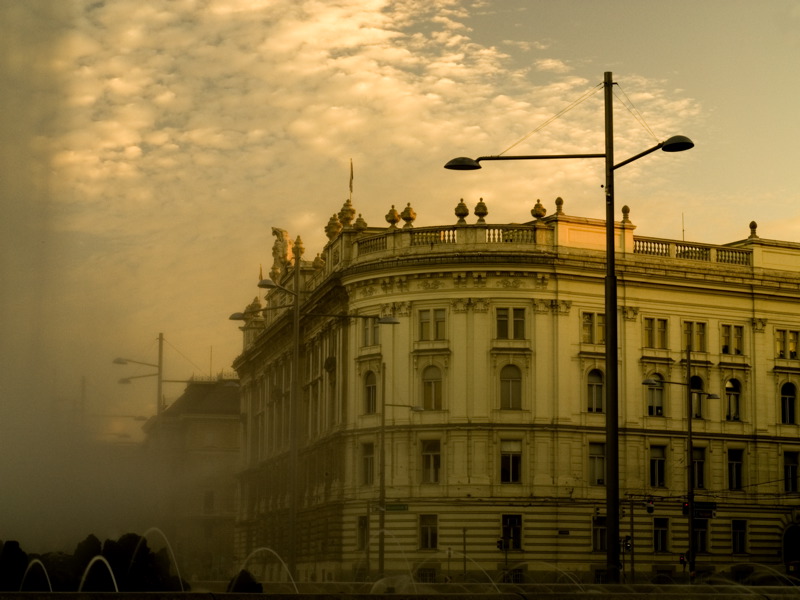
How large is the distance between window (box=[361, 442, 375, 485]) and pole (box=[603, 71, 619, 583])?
51.2 m

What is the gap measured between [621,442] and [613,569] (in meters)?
52.0

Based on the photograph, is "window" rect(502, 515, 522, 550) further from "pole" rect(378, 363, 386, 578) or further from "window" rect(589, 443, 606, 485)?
"pole" rect(378, 363, 386, 578)

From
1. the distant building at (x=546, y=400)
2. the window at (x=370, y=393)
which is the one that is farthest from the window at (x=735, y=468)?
the window at (x=370, y=393)

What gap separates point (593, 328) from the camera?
75.0 metres

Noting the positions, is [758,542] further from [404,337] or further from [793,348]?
[404,337]

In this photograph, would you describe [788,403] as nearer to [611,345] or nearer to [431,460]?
[431,460]

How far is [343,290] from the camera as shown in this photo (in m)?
78.4

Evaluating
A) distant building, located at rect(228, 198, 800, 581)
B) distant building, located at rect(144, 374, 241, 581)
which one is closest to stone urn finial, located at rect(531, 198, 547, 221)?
distant building, located at rect(228, 198, 800, 581)

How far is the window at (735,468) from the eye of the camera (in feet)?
252

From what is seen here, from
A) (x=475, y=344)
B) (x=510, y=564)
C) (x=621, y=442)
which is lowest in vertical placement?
(x=510, y=564)

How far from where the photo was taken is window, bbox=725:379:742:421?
77375mm

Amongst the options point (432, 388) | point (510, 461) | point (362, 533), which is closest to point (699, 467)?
point (510, 461)

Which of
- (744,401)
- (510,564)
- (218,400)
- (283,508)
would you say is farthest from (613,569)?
(218,400)

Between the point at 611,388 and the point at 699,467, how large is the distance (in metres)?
54.5
